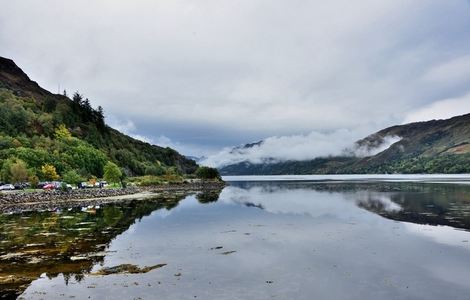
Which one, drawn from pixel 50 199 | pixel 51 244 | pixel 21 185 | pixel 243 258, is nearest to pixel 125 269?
pixel 243 258

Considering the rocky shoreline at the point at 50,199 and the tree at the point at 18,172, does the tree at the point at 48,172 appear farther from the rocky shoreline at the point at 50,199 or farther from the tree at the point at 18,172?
the rocky shoreline at the point at 50,199

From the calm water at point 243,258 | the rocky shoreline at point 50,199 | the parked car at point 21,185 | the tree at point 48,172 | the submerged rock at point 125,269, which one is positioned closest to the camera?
the calm water at point 243,258

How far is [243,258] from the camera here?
110ft

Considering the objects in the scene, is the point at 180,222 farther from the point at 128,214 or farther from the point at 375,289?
the point at 375,289

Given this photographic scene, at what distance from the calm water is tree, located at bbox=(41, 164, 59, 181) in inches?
3055

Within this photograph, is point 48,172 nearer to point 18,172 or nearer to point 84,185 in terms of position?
point 84,185

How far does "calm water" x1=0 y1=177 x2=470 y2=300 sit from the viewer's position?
2398cm

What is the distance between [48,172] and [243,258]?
4595 inches

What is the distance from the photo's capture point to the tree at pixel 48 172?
132000 mm

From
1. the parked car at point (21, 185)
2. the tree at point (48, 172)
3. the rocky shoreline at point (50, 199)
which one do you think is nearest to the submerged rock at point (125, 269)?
the rocky shoreline at point (50, 199)

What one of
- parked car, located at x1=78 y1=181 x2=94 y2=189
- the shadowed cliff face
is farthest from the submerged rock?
parked car, located at x1=78 y1=181 x2=94 y2=189

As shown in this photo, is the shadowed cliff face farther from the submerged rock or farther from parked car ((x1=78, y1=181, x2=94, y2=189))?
parked car ((x1=78, y1=181, x2=94, y2=189))

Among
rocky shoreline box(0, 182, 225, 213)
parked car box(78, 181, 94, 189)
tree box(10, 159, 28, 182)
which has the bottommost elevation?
rocky shoreline box(0, 182, 225, 213)

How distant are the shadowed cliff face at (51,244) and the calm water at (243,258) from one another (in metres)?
0.11
